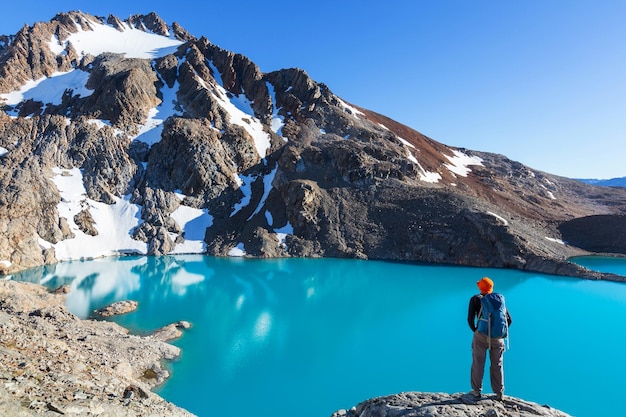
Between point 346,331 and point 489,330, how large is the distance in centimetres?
1655

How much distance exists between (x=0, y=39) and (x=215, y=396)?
408 feet

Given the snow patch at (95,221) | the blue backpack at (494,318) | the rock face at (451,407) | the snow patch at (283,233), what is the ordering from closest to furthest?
the rock face at (451,407), the blue backpack at (494,318), the snow patch at (95,221), the snow patch at (283,233)

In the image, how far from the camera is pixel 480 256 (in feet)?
148

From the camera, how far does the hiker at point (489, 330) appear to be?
23.2ft

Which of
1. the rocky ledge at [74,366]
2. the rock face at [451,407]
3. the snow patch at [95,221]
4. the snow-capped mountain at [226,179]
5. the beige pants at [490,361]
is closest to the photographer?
the rock face at [451,407]

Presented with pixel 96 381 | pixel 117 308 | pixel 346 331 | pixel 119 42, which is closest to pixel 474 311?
pixel 96 381

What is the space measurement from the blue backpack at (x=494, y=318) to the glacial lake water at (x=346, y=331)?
8.75 m

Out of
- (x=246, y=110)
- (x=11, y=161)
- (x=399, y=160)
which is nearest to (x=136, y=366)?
(x=11, y=161)

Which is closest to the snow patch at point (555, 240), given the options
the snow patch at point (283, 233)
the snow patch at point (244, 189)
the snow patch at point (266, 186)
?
the snow patch at point (283, 233)

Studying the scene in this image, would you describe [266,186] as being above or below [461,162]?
below

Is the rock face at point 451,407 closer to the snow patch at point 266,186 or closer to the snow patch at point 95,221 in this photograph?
the snow patch at point 95,221

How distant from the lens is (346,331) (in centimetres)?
2272

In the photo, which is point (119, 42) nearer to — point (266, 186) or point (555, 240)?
point (266, 186)

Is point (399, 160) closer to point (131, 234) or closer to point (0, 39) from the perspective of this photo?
point (131, 234)
